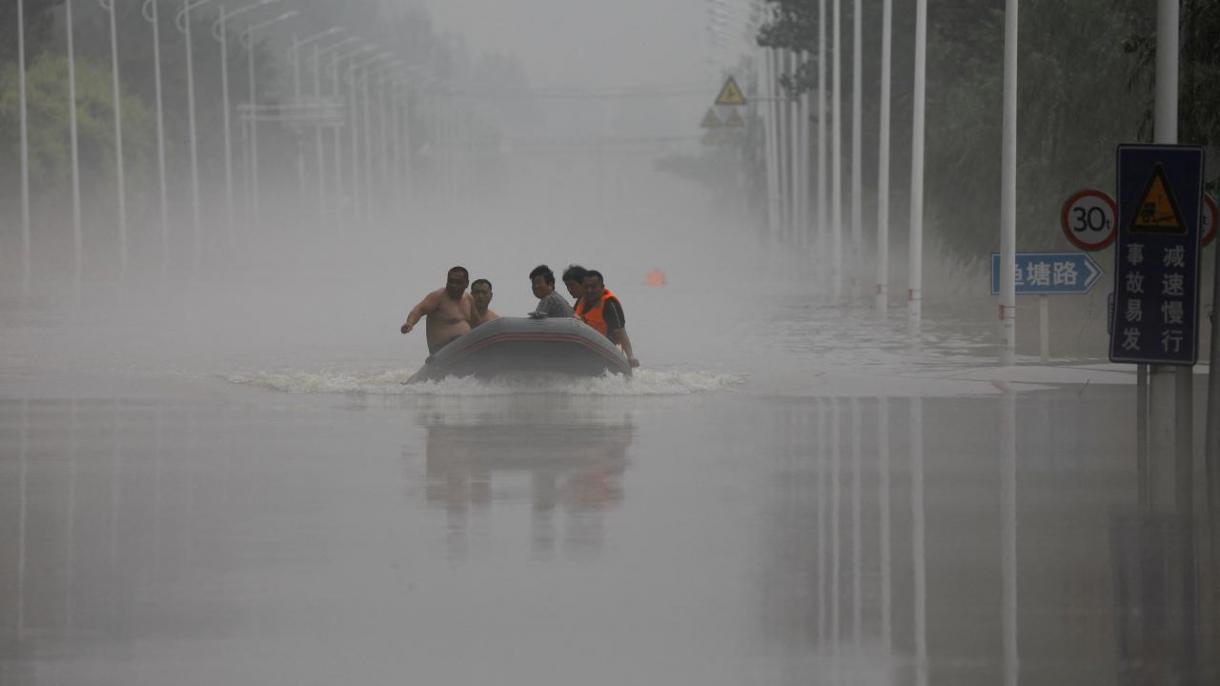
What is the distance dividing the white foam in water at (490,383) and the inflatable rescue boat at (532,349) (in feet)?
0.39

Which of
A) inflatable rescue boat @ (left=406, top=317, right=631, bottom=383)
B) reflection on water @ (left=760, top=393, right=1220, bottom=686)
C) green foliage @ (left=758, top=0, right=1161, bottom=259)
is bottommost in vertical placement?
reflection on water @ (left=760, top=393, right=1220, bottom=686)

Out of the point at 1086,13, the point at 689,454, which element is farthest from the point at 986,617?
the point at 1086,13

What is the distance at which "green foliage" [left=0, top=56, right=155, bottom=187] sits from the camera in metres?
100

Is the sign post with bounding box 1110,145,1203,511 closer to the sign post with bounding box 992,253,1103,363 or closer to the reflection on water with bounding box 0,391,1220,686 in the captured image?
the reflection on water with bounding box 0,391,1220,686

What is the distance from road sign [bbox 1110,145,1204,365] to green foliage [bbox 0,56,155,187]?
8052cm

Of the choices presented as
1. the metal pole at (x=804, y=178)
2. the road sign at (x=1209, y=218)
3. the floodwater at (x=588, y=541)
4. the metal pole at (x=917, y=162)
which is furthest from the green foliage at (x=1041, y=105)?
the metal pole at (x=804, y=178)

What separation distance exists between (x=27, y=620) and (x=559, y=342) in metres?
16.4

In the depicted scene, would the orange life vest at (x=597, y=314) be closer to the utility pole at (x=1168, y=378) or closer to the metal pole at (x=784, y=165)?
the utility pole at (x=1168, y=378)

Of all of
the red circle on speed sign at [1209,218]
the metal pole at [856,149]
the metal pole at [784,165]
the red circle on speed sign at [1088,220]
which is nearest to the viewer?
the red circle on speed sign at [1209,218]

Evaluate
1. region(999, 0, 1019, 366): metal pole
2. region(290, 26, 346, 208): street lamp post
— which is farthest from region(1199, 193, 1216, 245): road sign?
region(290, 26, 346, 208): street lamp post

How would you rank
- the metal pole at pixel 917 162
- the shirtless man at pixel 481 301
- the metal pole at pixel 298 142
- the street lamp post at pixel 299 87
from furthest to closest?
the metal pole at pixel 298 142, the street lamp post at pixel 299 87, the metal pole at pixel 917 162, the shirtless man at pixel 481 301

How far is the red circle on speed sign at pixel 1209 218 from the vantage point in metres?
21.6

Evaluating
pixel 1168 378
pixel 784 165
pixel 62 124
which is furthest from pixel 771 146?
pixel 1168 378

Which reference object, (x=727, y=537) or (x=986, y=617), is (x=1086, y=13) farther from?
(x=986, y=617)
